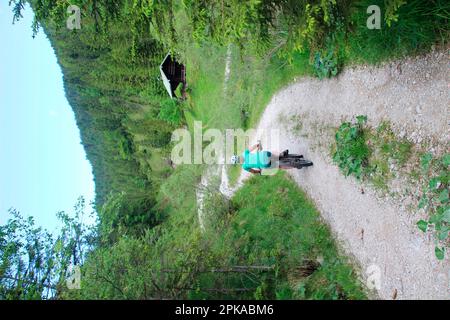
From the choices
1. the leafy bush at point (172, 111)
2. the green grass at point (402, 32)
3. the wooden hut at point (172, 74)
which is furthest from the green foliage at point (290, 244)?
the leafy bush at point (172, 111)

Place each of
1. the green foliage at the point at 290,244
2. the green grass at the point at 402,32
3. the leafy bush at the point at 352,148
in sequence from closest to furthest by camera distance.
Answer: the green grass at the point at 402,32 → the leafy bush at the point at 352,148 → the green foliage at the point at 290,244

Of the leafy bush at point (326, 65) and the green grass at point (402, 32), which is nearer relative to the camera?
the green grass at point (402, 32)

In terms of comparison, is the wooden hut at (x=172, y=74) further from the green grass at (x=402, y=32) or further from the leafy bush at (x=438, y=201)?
the leafy bush at (x=438, y=201)

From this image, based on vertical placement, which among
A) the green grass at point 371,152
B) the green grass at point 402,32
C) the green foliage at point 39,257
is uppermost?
the green grass at point 402,32

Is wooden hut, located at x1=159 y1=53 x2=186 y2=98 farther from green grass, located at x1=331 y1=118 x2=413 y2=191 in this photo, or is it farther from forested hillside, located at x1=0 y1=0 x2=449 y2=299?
green grass, located at x1=331 y1=118 x2=413 y2=191

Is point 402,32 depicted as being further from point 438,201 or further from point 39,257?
point 39,257

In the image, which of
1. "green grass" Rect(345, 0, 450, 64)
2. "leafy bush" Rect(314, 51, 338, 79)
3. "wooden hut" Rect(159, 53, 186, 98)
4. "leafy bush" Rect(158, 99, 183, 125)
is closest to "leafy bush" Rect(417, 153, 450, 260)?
"green grass" Rect(345, 0, 450, 64)

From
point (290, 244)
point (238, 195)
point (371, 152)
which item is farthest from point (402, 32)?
point (238, 195)
